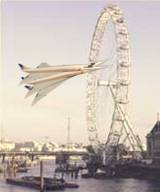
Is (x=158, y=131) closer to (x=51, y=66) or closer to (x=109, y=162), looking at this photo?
(x=109, y=162)

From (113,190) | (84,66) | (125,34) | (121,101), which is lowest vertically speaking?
(113,190)

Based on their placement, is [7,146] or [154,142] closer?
[154,142]

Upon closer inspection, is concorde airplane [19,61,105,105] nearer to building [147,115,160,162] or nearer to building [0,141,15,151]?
building [147,115,160,162]

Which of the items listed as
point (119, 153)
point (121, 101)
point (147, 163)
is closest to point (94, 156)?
point (119, 153)

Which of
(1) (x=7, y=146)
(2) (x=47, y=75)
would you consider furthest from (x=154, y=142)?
(2) (x=47, y=75)

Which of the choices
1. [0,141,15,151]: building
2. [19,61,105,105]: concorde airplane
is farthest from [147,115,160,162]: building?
[19,61,105,105]: concorde airplane

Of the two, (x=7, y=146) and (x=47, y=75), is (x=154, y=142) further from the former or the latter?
(x=47, y=75)
